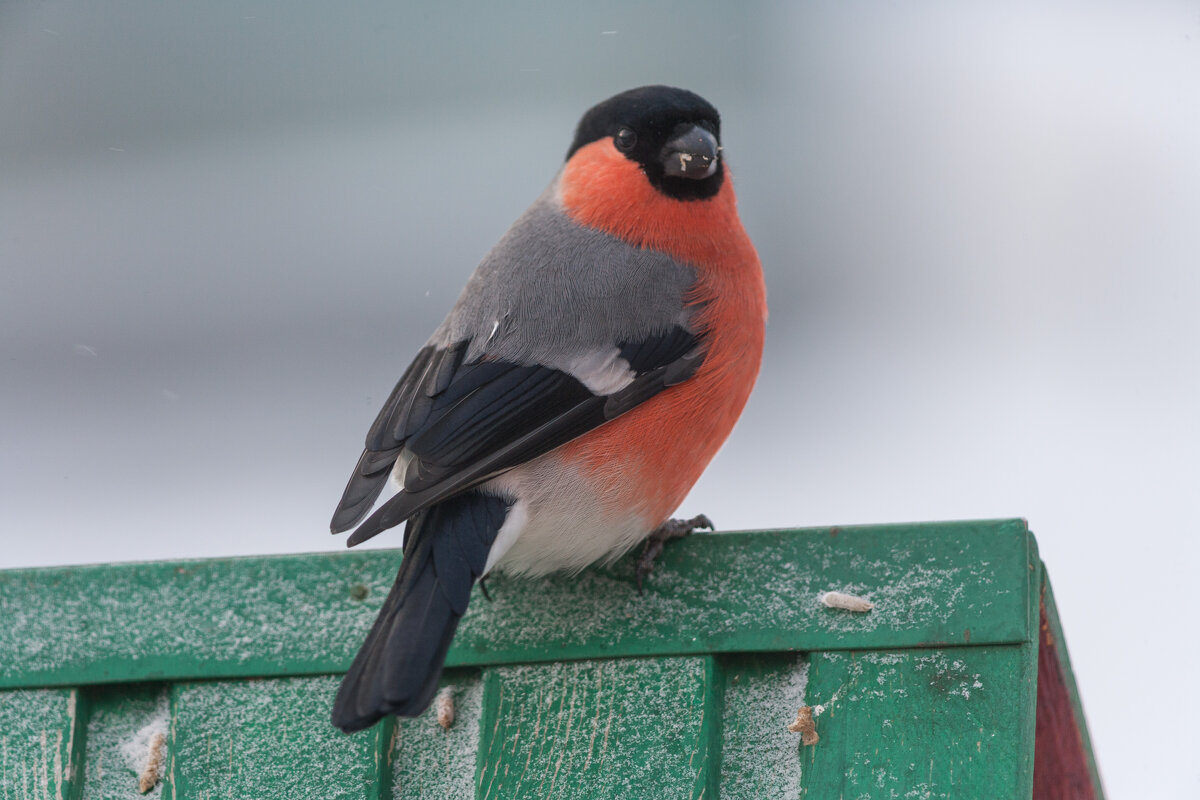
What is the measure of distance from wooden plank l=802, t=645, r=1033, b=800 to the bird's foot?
33cm

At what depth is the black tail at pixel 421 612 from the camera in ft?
5.75

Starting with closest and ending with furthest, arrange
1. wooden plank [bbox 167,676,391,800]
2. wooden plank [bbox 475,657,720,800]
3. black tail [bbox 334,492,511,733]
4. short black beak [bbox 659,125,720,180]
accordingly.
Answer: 1. black tail [bbox 334,492,511,733]
2. wooden plank [bbox 475,657,720,800]
3. wooden plank [bbox 167,676,391,800]
4. short black beak [bbox 659,125,720,180]

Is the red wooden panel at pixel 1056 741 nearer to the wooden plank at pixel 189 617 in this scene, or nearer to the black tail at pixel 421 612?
the black tail at pixel 421 612

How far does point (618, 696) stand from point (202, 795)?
65 cm

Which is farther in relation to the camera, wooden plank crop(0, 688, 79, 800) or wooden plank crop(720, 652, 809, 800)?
wooden plank crop(0, 688, 79, 800)

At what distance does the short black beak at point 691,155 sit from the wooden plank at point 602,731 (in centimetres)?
104

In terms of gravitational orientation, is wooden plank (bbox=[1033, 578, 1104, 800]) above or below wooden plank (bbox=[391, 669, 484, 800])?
above

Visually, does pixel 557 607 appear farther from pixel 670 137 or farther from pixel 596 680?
pixel 670 137

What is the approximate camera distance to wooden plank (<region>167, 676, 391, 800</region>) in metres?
2.01

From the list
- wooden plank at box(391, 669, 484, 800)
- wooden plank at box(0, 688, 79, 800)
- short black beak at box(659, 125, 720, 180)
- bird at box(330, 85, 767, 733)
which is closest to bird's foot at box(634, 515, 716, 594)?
bird at box(330, 85, 767, 733)

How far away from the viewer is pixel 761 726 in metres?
1.90

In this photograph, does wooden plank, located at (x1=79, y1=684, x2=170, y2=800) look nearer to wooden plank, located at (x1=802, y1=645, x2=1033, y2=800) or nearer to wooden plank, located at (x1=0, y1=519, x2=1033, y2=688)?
wooden plank, located at (x1=0, y1=519, x2=1033, y2=688)

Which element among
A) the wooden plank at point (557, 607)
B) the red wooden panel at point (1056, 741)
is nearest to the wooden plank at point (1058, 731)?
the red wooden panel at point (1056, 741)

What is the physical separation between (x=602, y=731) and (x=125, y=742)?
777 millimetres
